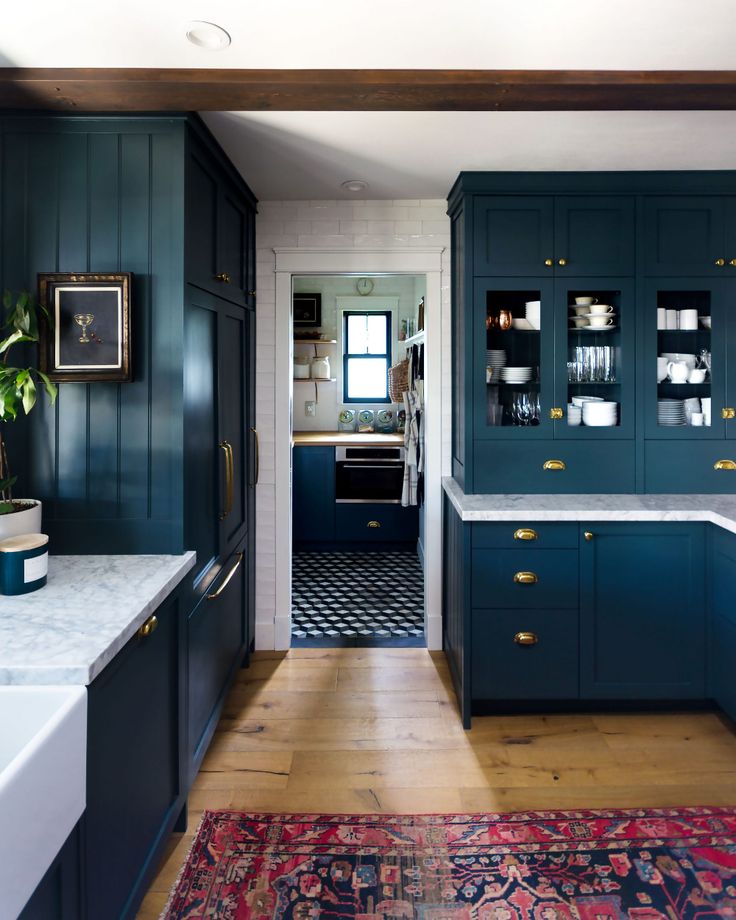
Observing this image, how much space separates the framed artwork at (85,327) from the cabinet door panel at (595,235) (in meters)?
2.02

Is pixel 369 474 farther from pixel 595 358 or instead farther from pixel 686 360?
pixel 686 360

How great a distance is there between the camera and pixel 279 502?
11.9 ft

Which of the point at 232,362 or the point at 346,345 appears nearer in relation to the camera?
the point at 232,362

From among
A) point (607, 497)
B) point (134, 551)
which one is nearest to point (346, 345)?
point (607, 497)

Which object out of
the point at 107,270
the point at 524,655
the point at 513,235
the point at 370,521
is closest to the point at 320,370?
the point at 370,521

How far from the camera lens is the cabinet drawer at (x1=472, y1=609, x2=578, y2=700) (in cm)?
282

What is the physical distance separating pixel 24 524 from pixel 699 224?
10.4ft

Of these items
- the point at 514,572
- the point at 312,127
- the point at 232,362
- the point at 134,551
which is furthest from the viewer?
the point at 232,362

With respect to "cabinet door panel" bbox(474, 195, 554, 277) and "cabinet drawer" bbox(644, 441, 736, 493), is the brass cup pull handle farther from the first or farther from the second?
"cabinet drawer" bbox(644, 441, 736, 493)

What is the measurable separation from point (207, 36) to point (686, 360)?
2.56 m

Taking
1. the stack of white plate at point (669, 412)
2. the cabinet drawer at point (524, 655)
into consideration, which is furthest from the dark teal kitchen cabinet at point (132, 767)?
the stack of white plate at point (669, 412)

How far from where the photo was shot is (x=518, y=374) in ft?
10.3

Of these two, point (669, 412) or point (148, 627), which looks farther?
point (669, 412)

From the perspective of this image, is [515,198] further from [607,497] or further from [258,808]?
[258,808]
